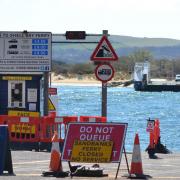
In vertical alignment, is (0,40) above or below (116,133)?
above

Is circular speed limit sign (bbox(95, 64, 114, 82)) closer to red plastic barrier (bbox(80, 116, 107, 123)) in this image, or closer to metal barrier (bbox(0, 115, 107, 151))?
red plastic barrier (bbox(80, 116, 107, 123))

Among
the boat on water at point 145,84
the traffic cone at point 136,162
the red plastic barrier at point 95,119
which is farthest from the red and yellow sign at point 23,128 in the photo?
the boat on water at point 145,84

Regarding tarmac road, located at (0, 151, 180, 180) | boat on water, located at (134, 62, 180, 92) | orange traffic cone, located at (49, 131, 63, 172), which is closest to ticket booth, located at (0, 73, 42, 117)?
tarmac road, located at (0, 151, 180, 180)

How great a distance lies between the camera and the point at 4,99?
2670 cm

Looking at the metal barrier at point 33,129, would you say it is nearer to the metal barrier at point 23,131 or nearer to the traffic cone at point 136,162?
the metal barrier at point 23,131

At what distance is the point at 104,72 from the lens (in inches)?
888

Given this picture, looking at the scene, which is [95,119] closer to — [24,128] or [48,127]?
[48,127]

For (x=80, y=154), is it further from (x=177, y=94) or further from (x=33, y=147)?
(x=177, y=94)

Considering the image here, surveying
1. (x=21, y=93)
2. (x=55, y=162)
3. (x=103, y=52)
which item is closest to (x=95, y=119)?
(x=103, y=52)

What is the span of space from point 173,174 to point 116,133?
1.48 metres

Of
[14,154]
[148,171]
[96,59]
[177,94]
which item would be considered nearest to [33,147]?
[14,154]

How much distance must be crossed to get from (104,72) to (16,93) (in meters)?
4.55

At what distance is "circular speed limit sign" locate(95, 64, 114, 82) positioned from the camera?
2247 cm

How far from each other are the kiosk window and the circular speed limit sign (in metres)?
4.36
